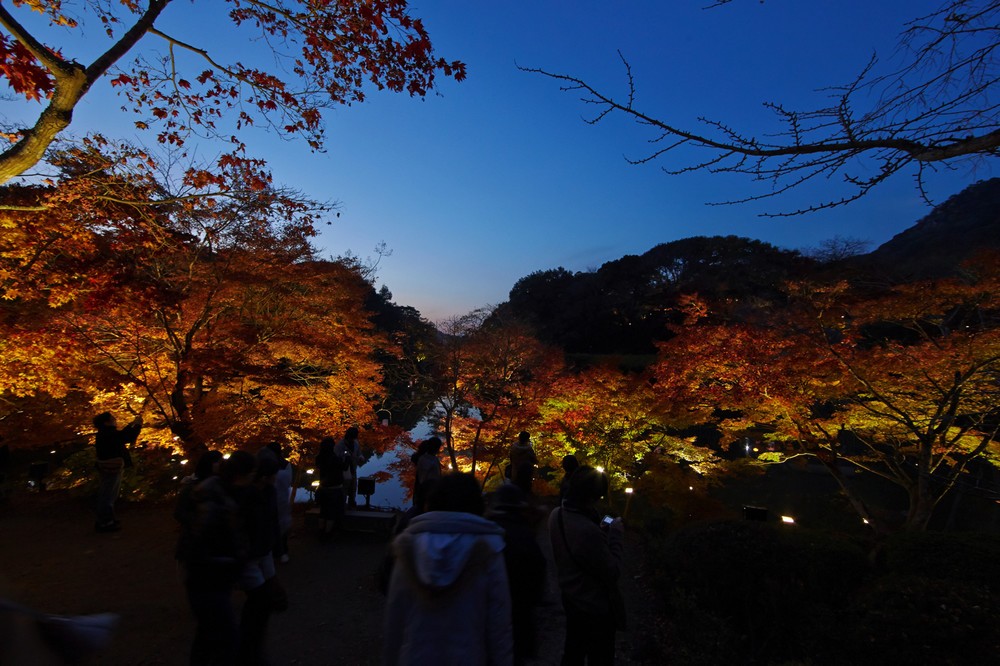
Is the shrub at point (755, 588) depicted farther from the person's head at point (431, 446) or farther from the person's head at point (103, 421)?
the person's head at point (103, 421)

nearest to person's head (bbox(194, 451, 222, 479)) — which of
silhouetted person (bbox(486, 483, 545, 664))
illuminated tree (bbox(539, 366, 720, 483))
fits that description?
silhouetted person (bbox(486, 483, 545, 664))

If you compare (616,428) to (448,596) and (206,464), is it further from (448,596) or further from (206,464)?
(448,596)

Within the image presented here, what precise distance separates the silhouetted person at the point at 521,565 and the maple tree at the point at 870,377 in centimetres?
521

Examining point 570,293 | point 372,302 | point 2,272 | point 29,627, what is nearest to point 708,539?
point 29,627

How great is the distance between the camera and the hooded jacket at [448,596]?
1.62 metres

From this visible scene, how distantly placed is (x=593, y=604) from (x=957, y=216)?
148 ft

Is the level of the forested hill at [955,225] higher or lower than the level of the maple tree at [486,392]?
higher

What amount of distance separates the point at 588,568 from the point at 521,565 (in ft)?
1.84

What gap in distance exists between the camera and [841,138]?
2.16m

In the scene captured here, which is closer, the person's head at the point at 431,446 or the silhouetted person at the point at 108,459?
the person's head at the point at 431,446

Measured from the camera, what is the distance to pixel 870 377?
7117 mm

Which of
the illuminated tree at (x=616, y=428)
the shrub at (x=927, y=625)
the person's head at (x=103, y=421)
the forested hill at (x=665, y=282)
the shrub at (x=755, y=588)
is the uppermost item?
the forested hill at (x=665, y=282)

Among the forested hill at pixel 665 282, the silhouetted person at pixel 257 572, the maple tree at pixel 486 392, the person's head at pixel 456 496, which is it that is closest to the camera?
the person's head at pixel 456 496

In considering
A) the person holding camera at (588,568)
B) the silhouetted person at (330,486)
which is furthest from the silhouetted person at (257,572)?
the silhouetted person at (330,486)
